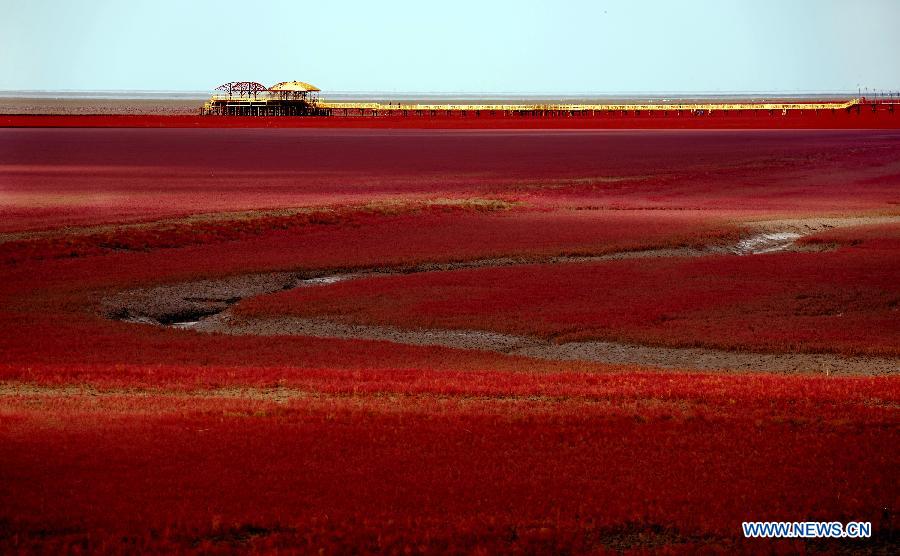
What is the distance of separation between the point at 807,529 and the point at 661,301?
1716cm

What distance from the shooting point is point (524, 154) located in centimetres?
8269

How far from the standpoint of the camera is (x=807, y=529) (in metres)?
10.9

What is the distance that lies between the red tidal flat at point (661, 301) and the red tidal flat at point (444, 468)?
23.7ft

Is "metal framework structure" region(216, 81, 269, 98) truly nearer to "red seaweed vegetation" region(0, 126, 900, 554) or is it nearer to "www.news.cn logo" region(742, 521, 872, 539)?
"red seaweed vegetation" region(0, 126, 900, 554)

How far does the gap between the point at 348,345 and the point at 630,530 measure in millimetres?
12432

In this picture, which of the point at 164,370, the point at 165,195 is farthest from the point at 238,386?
the point at 165,195

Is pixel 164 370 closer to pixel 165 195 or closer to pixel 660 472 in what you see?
pixel 660 472

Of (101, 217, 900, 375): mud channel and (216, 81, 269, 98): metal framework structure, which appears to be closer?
(101, 217, 900, 375): mud channel

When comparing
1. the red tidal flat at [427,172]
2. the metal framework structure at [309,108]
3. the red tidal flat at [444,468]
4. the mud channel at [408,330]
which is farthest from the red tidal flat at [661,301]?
the metal framework structure at [309,108]

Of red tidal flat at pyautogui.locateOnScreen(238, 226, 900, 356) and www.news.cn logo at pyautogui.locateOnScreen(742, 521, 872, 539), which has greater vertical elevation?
www.news.cn logo at pyautogui.locateOnScreen(742, 521, 872, 539)

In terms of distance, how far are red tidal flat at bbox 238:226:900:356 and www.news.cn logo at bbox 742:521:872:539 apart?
1190 centimetres

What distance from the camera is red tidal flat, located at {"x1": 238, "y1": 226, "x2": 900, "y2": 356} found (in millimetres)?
24094

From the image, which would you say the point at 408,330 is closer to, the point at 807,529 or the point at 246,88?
Answer: the point at 807,529

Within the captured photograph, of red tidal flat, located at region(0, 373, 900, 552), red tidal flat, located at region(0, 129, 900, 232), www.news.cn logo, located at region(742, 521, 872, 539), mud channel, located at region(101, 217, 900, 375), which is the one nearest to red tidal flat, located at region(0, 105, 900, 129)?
red tidal flat, located at region(0, 129, 900, 232)
